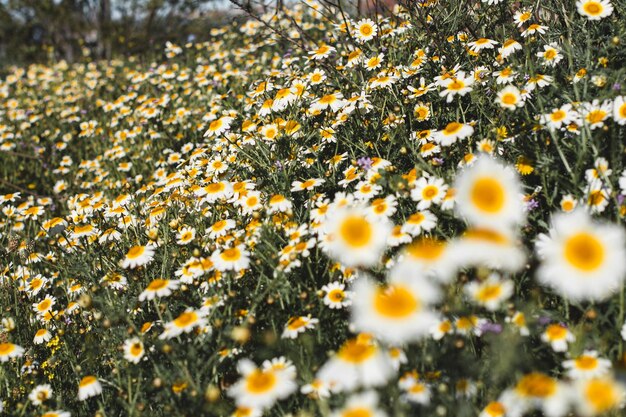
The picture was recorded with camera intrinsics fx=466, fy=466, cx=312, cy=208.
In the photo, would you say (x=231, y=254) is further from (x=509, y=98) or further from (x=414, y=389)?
A: (x=509, y=98)

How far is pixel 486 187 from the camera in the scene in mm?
1339

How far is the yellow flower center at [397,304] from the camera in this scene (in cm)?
125

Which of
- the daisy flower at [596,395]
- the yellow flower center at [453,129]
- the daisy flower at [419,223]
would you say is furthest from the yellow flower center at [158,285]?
the daisy flower at [596,395]

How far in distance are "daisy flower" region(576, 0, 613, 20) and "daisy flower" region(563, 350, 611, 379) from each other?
5.93ft

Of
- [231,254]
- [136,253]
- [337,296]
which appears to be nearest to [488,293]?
[337,296]

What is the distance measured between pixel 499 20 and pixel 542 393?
9.43 feet

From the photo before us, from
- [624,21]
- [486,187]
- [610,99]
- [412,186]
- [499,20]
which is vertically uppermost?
[499,20]

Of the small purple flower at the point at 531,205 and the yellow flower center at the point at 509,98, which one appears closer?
the small purple flower at the point at 531,205

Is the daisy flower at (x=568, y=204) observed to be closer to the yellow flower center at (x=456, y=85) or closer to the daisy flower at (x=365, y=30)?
the yellow flower center at (x=456, y=85)

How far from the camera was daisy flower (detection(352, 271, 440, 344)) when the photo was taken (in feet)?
4.01

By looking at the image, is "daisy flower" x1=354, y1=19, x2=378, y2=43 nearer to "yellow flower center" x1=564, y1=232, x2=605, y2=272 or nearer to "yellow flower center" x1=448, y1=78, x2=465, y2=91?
"yellow flower center" x1=448, y1=78, x2=465, y2=91

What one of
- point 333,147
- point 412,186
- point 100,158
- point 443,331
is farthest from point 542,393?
point 100,158

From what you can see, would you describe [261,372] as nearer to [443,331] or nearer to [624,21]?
[443,331]

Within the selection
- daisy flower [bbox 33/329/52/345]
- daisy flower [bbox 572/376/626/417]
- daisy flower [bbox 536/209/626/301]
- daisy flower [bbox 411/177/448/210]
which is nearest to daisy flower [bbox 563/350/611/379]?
daisy flower [bbox 572/376/626/417]
